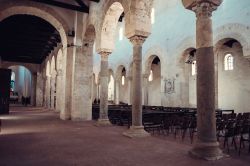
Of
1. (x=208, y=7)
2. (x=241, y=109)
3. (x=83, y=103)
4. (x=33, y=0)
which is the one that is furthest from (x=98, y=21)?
(x=241, y=109)

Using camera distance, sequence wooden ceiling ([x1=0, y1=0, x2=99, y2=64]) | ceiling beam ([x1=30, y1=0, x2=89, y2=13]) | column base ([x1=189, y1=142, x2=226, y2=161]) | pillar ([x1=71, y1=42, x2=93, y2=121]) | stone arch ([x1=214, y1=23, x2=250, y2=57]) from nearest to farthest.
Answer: column base ([x1=189, y1=142, x2=226, y2=161]) < stone arch ([x1=214, y1=23, x2=250, y2=57]) < ceiling beam ([x1=30, y1=0, x2=89, y2=13]) < pillar ([x1=71, y1=42, x2=93, y2=121]) < wooden ceiling ([x1=0, y1=0, x2=99, y2=64])

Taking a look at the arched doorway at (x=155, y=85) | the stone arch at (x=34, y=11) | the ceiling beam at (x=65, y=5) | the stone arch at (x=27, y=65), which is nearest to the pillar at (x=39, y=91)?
the stone arch at (x=27, y=65)

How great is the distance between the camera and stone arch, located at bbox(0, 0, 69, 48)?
1223cm

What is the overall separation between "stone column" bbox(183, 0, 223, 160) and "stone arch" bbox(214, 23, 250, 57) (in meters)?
8.39

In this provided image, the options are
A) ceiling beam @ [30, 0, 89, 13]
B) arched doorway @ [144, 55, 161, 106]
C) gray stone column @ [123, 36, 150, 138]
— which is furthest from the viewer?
arched doorway @ [144, 55, 161, 106]

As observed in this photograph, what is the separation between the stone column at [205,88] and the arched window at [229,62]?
1289 cm

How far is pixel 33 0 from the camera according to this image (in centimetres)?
1213

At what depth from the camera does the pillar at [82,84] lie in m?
13.2

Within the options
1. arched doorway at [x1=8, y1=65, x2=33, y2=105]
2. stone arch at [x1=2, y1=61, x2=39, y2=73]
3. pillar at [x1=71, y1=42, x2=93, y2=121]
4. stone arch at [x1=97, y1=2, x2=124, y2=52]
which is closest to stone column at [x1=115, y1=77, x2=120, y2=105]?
pillar at [x1=71, y1=42, x2=93, y2=121]

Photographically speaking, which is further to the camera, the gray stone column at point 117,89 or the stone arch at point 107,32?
the gray stone column at point 117,89

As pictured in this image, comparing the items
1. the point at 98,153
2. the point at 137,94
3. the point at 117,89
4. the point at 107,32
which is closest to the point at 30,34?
the point at 107,32

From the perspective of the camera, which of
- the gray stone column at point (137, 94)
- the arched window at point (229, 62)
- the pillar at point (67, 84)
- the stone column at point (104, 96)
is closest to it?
the gray stone column at point (137, 94)

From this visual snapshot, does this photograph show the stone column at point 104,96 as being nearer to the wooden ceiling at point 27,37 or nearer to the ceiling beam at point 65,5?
the ceiling beam at point 65,5

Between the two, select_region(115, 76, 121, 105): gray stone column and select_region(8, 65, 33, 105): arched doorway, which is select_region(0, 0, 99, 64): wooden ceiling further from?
select_region(8, 65, 33, 105): arched doorway
